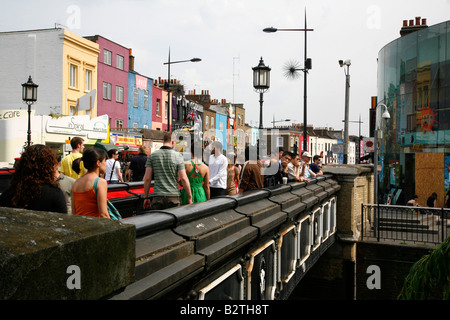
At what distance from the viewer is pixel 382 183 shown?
29.6m

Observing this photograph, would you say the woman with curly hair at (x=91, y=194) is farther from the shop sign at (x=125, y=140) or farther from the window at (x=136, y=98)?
the window at (x=136, y=98)

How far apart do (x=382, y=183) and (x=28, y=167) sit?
28396 mm

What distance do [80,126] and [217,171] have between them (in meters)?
22.9

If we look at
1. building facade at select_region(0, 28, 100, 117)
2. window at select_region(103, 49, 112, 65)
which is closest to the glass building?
window at select_region(103, 49, 112, 65)

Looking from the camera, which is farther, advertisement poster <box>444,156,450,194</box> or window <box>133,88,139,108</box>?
window <box>133,88,139,108</box>

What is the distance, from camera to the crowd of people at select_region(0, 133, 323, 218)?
12.3ft

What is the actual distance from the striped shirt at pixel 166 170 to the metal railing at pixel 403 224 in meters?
12.7

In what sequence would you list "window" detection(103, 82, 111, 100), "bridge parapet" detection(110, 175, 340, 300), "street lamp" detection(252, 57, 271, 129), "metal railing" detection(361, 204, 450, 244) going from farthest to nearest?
"window" detection(103, 82, 111, 100) < "metal railing" detection(361, 204, 450, 244) < "street lamp" detection(252, 57, 271, 129) < "bridge parapet" detection(110, 175, 340, 300)

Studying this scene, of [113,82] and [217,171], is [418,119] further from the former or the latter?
[113,82]

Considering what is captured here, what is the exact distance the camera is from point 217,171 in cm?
843

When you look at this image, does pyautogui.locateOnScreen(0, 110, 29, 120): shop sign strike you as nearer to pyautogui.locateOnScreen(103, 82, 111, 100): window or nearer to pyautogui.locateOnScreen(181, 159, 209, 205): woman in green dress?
pyautogui.locateOnScreen(103, 82, 111, 100): window

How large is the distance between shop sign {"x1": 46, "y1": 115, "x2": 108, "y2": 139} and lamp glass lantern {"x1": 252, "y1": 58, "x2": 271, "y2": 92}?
62.7ft

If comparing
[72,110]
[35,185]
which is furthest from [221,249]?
[72,110]

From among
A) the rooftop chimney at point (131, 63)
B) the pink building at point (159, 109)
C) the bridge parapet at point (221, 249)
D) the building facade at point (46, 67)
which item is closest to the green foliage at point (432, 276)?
the bridge parapet at point (221, 249)
